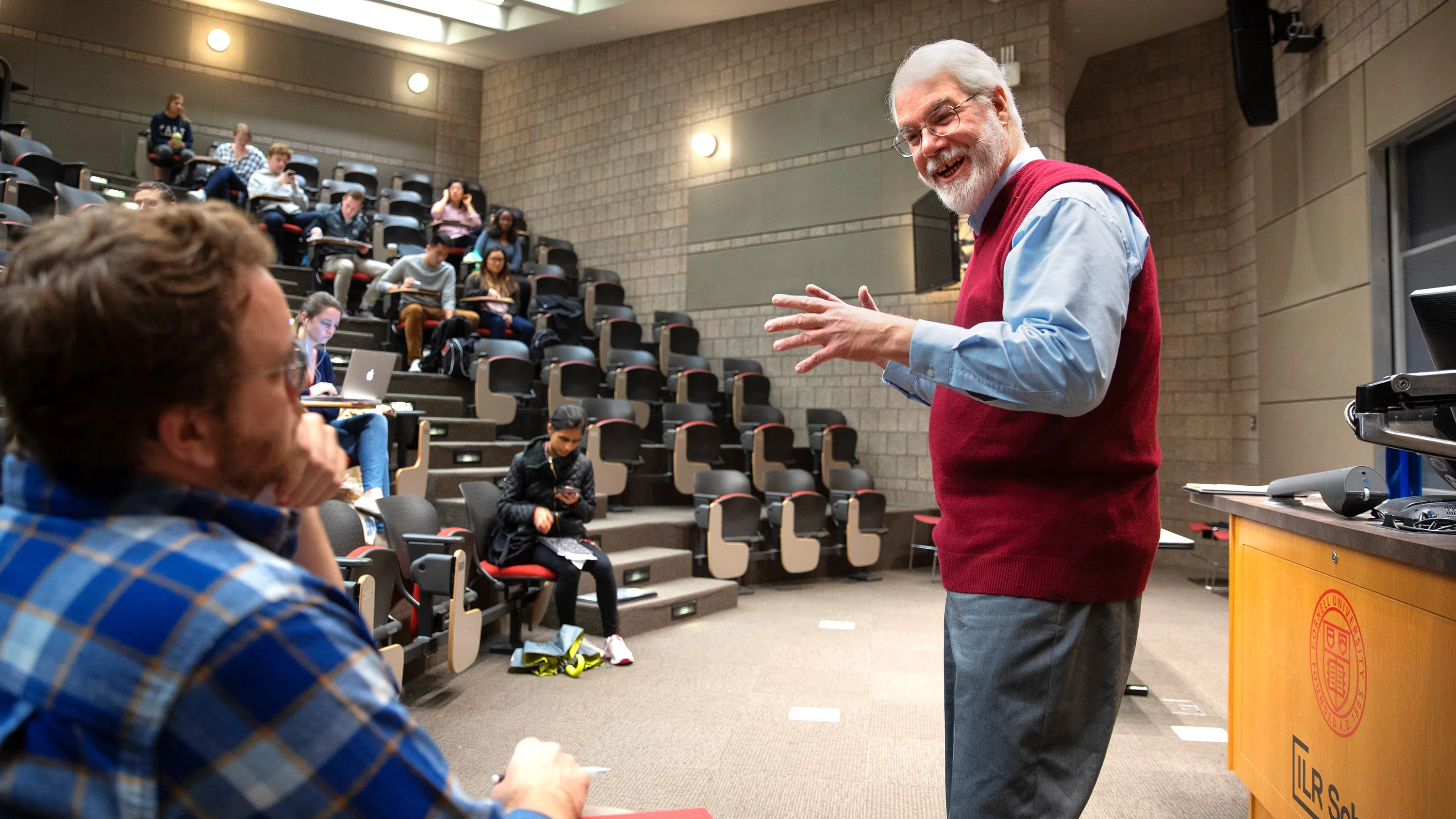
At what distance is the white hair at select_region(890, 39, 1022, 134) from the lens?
1.24 m

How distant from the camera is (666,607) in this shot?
4637mm

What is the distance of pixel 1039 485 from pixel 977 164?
459 millimetres

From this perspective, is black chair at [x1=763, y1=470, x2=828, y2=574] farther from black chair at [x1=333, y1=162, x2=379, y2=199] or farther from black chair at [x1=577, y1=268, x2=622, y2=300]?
black chair at [x1=333, y1=162, x2=379, y2=199]

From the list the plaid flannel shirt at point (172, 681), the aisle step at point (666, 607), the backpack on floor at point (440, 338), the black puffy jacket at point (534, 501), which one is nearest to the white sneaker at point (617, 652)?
the aisle step at point (666, 607)

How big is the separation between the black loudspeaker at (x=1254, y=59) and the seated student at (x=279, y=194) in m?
6.90

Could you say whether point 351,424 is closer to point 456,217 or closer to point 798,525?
point 798,525

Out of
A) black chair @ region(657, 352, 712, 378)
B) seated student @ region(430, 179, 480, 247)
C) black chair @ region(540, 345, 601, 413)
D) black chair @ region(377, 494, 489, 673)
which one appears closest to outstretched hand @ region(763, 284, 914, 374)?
black chair @ region(377, 494, 489, 673)

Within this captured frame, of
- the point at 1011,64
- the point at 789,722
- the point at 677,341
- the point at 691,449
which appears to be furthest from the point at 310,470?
the point at 677,341

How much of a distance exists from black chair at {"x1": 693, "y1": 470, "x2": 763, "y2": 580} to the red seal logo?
366 cm

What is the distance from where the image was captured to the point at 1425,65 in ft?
14.6

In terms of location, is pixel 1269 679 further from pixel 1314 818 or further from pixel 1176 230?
pixel 1176 230

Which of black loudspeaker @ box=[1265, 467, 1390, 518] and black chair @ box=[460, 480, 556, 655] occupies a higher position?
black loudspeaker @ box=[1265, 467, 1390, 518]

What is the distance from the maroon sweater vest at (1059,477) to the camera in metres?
1.09

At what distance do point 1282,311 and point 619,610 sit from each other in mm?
4893
